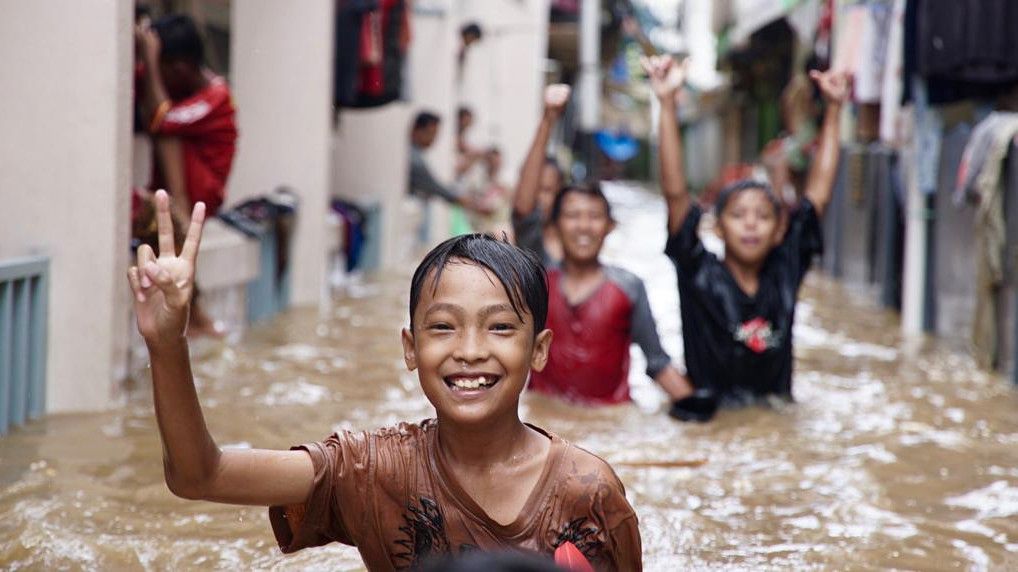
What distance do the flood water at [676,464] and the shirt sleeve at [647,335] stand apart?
9.6 inches

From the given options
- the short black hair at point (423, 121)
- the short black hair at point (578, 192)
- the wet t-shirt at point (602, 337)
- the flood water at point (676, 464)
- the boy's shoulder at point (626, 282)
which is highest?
the short black hair at point (423, 121)

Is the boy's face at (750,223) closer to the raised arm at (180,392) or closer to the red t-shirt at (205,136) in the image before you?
the red t-shirt at (205,136)

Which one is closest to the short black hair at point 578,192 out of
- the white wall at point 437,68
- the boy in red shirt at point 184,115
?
the boy in red shirt at point 184,115

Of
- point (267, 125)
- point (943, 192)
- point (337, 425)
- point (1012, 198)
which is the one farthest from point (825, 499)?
point (267, 125)

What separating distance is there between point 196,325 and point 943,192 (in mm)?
4789

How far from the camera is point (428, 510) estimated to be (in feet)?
9.44

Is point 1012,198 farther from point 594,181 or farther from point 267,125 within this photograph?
point 267,125

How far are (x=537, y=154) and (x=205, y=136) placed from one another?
6.29 ft

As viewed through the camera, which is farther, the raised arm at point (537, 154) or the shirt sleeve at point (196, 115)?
the shirt sleeve at point (196, 115)

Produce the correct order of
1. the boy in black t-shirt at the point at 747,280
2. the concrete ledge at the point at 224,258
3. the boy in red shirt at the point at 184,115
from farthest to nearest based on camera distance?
the concrete ledge at the point at 224,258, the boy in red shirt at the point at 184,115, the boy in black t-shirt at the point at 747,280

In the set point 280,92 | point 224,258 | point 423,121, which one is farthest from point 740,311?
point 423,121

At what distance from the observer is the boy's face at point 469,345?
2812 millimetres

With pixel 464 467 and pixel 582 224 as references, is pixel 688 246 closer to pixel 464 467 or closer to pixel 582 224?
pixel 582 224

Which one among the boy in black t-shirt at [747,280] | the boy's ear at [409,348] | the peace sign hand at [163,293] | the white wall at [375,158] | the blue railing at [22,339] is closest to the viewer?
the peace sign hand at [163,293]
